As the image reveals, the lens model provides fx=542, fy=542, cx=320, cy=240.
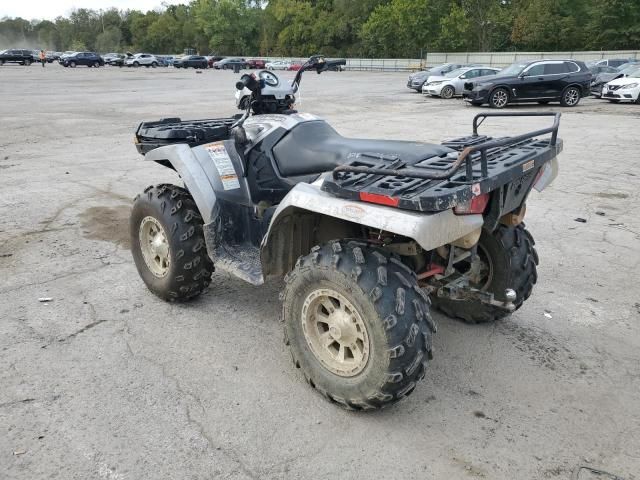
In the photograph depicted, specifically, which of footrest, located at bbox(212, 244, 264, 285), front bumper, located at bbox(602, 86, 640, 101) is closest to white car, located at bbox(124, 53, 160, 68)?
front bumper, located at bbox(602, 86, 640, 101)

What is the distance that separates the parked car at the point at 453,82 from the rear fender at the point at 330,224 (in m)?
21.5

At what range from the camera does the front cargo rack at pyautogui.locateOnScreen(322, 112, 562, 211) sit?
244 cm

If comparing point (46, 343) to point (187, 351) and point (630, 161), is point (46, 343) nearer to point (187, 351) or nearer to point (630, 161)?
point (187, 351)

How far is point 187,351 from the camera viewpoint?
3631 mm

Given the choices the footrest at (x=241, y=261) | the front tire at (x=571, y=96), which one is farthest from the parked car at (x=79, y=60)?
the footrest at (x=241, y=261)

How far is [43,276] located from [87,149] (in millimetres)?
6862

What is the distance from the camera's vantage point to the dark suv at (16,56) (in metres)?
57.9

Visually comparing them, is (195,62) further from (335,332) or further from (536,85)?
(335,332)

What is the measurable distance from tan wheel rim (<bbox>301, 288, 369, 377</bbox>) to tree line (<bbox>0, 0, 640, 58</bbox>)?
60.8 metres

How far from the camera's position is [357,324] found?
284cm

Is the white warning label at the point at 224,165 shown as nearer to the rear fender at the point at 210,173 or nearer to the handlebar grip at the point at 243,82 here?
the rear fender at the point at 210,173

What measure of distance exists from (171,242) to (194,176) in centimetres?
51

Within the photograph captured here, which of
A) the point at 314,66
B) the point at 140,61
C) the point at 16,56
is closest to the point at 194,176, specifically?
the point at 314,66

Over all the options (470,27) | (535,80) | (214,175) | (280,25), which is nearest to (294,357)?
(214,175)
